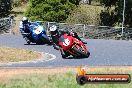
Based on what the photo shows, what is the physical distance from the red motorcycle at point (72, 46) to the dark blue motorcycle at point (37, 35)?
18.3ft

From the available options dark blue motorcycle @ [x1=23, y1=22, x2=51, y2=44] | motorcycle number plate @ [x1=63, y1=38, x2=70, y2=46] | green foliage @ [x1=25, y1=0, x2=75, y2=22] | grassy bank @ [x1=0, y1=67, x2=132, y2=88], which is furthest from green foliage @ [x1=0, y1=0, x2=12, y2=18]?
grassy bank @ [x1=0, y1=67, x2=132, y2=88]

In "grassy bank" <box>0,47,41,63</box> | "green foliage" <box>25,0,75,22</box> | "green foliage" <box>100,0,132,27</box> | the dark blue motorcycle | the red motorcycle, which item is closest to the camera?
"grassy bank" <box>0,47,41,63</box>

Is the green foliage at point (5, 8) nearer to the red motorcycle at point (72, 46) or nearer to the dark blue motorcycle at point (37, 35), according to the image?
the dark blue motorcycle at point (37, 35)

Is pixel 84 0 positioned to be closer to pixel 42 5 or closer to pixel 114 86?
pixel 42 5

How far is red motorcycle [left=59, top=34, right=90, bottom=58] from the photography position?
18484mm

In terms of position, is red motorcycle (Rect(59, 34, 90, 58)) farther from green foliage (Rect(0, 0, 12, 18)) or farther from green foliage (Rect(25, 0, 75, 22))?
green foliage (Rect(0, 0, 12, 18))

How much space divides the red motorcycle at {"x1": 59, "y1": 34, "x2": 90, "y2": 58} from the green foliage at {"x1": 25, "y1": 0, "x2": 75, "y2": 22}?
19.2m

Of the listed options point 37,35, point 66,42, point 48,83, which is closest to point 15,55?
point 66,42

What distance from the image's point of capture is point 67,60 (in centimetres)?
1816

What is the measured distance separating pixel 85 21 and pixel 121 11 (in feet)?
10.0

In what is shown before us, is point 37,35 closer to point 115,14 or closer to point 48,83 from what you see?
point 48,83

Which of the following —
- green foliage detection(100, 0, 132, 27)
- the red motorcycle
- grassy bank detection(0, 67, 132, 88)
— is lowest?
green foliage detection(100, 0, 132, 27)

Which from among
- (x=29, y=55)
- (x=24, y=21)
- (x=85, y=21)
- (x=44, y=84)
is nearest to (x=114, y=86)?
(x=44, y=84)

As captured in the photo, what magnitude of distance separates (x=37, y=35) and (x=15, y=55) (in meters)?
5.74
